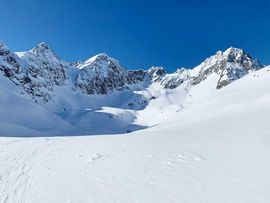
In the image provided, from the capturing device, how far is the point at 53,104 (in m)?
128

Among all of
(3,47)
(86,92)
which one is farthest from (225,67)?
(3,47)

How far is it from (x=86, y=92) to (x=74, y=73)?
83.5 ft

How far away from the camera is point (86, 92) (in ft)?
537

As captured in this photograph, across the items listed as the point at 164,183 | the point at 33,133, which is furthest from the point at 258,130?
the point at 33,133

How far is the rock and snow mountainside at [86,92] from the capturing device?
91.2m

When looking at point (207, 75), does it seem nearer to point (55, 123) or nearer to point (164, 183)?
point (55, 123)

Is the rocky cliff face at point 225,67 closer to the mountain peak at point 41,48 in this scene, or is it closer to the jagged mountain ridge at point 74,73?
the jagged mountain ridge at point 74,73

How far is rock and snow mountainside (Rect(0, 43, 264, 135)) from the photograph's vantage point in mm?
91188

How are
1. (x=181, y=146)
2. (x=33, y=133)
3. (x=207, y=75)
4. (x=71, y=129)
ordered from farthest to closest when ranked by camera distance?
(x=207, y=75)
(x=71, y=129)
(x=33, y=133)
(x=181, y=146)

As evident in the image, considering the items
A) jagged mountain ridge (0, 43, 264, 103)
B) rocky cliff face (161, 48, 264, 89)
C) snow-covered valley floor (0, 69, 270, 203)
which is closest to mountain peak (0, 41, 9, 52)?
jagged mountain ridge (0, 43, 264, 103)

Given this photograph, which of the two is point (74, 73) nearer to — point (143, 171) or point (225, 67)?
point (225, 67)

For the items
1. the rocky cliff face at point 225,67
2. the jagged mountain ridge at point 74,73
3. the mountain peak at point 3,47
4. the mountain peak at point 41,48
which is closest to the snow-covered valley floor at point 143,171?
the jagged mountain ridge at point 74,73

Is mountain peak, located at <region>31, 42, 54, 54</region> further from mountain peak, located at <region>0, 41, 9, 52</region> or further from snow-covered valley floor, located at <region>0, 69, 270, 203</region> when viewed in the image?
snow-covered valley floor, located at <region>0, 69, 270, 203</region>

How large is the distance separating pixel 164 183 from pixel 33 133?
60.4 metres
